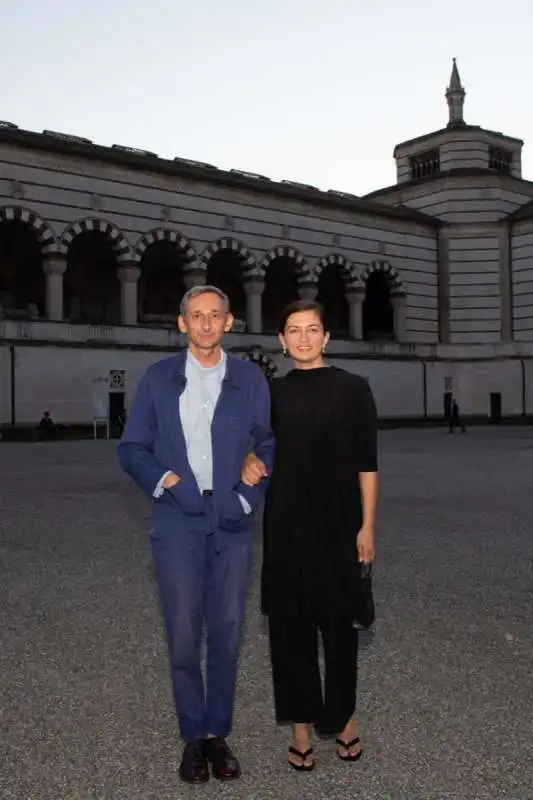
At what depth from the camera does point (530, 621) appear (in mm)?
5129

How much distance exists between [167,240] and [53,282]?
15.4 ft

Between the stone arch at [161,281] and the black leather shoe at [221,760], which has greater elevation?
the stone arch at [161,281]

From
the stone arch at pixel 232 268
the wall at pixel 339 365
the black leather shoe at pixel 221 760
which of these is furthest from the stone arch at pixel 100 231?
the black leather shoe at pixel 221 760

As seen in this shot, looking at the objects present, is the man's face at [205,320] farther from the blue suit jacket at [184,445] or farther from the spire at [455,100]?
the spire at [455,100]

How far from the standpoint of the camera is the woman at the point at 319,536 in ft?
10.5

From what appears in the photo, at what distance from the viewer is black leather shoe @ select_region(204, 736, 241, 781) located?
3008 mm

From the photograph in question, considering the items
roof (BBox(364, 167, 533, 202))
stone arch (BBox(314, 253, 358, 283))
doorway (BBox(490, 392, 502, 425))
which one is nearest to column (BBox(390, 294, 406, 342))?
stone arch (BBox(314, 253, 358, 283))

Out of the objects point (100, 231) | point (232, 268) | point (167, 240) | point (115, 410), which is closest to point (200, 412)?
point (115, 410)

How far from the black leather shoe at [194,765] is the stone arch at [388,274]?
3369 cm

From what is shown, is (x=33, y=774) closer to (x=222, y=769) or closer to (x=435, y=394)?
(x=222, y=769)

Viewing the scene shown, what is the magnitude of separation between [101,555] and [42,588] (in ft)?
4.02

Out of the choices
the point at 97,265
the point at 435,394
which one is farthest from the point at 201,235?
the point at 435,394

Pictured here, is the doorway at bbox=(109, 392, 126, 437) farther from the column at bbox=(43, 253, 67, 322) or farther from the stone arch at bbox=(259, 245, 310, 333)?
the stone arch at bbox=(259, 245, 310, 333)

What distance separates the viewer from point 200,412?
3193mm
